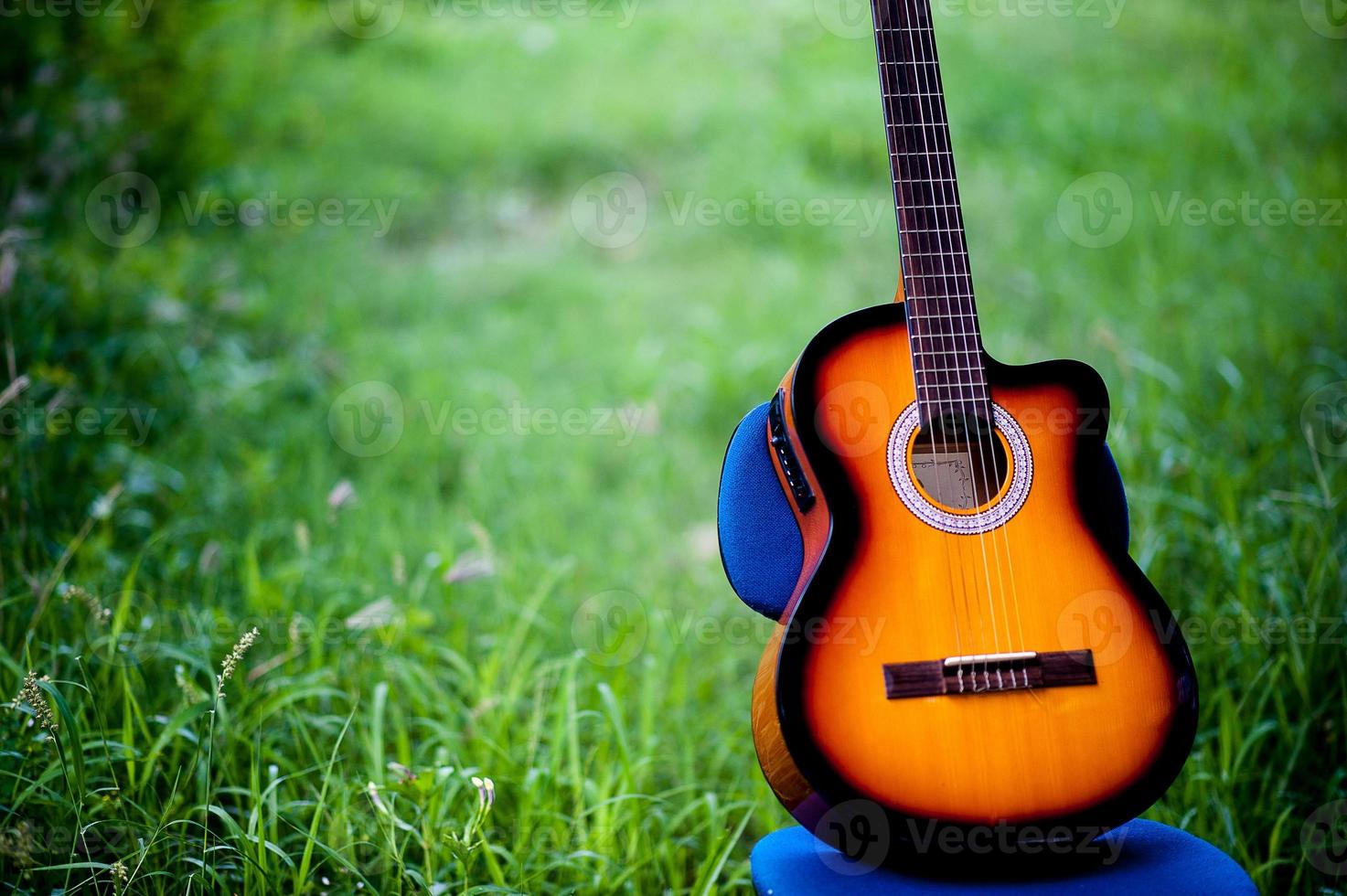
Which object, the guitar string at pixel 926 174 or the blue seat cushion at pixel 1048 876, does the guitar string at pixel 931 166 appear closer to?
the guitar string at pixel 926 174

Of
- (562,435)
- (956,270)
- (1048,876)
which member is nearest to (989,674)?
(1048,876)

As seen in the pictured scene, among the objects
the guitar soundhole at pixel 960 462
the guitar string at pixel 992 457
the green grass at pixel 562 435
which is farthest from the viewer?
the green grass at pixel 562 435

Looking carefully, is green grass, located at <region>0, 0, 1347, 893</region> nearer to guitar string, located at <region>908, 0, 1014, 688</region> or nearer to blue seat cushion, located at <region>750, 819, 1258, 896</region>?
blue seat cushion, located at <region>750, 819, 1258, 896</region>

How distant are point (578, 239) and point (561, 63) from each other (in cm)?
178

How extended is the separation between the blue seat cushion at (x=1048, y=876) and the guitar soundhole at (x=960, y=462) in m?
0.62

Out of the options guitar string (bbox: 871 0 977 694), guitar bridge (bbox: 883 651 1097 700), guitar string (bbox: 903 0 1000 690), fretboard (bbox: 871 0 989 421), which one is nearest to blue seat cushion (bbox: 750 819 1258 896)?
guitar bridge (bbox: 883 651 1097 700)

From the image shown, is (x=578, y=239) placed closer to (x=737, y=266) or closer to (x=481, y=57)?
(x=737, y=266)

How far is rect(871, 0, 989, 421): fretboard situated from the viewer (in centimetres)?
165

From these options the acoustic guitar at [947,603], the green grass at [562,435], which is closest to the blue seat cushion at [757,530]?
the acoustic guitar at [947,603]

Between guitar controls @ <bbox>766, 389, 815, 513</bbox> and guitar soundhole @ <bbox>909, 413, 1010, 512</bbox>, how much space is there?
Answer: 8.3 inches

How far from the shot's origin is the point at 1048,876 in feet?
4.73

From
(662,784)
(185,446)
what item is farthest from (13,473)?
(662,784)

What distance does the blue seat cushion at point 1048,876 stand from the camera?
4.57ft

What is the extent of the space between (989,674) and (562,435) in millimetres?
2775
